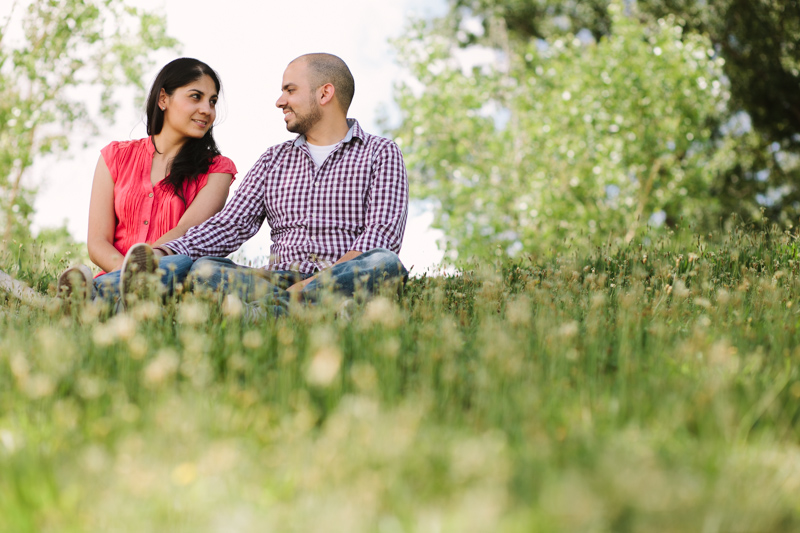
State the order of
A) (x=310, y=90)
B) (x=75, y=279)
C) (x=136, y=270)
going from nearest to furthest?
1. (x=136, y=270)
2. (x=75, y=279)
3. (x=310, y=90)

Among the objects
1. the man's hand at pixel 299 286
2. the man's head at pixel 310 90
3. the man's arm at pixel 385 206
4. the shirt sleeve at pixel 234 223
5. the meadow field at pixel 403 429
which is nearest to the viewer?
the meadow field at pixel 403 429

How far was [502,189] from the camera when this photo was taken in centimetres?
1538

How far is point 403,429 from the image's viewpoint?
186 centimetres

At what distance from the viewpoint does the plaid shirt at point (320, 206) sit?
4934 millimetres

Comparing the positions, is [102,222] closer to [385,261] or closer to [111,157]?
[111,157]

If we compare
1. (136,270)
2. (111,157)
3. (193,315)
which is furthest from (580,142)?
(193,315)

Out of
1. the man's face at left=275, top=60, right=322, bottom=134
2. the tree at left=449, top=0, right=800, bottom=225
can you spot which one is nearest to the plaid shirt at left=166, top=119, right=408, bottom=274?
the man's face at left=275, top=60, right=322, bottom=134

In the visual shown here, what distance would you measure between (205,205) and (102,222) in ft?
2.68

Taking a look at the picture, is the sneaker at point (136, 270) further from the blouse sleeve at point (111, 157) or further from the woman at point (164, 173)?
the blouse sleeve at point (111, 157)

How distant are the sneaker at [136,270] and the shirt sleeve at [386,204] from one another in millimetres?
1361

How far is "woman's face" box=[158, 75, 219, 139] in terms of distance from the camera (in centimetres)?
546

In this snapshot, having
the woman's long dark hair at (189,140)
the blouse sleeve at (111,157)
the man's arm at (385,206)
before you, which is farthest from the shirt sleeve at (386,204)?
the blouse sleeve at (111,157)

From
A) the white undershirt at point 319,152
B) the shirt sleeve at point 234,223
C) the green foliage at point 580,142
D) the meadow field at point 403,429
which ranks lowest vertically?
the meadow field at point 403,429

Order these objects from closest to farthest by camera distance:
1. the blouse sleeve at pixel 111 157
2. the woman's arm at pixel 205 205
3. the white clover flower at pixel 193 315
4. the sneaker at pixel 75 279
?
the white clover flower at pixel 193 315, the sneaker at pixel 75 279, the woman's arm at pixel 205 205, the blouse sleeve at pixel 111 157
